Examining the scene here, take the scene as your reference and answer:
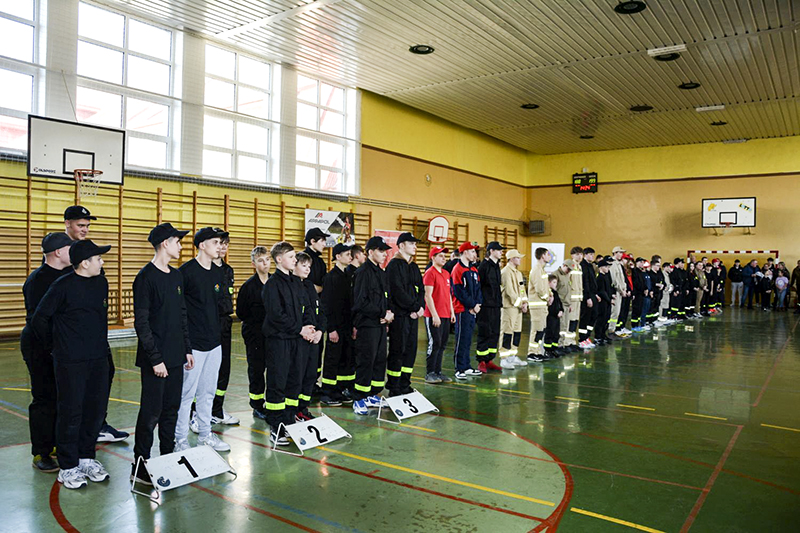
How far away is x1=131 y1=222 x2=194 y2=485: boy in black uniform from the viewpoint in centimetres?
444

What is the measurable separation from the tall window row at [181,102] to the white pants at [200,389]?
9048mm

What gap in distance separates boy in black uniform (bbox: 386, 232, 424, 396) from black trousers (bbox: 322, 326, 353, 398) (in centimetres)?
54

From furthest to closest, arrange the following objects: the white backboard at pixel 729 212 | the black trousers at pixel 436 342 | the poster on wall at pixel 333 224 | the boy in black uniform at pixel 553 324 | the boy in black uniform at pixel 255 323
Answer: the white backboard at pixel 729 212
the poster on wall at pixel 333 224
the boy in black uniform at pixel 553 324
the black trousers at pixel 436 342
the boy in black uniform at pixel 255 323

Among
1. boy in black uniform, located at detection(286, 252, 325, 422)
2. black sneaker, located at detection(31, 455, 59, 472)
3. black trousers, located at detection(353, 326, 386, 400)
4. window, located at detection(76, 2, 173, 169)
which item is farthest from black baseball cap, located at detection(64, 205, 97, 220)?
window, located at detection(76, 2, 173, 169)

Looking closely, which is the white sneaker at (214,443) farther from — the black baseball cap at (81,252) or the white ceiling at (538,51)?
the white ceiling at (538,51)

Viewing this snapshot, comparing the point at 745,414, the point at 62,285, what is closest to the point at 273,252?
the point at 62,285

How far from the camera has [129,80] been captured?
13523mm

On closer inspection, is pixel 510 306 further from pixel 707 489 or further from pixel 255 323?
pixel 707 489

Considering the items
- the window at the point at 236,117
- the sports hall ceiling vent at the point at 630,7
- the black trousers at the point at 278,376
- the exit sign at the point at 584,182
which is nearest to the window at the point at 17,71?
the window at the point at 236,117

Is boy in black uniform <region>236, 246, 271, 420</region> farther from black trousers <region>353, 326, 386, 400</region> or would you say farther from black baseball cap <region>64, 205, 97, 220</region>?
black baseball cap <region>64, 205, 97, 220</region>

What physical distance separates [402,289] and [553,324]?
4.83 meters

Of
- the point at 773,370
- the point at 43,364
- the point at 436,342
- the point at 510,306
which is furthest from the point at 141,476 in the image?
the point at 773,370

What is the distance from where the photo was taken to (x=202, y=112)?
48.1 ft

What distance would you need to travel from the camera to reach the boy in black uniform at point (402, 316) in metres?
7.26
